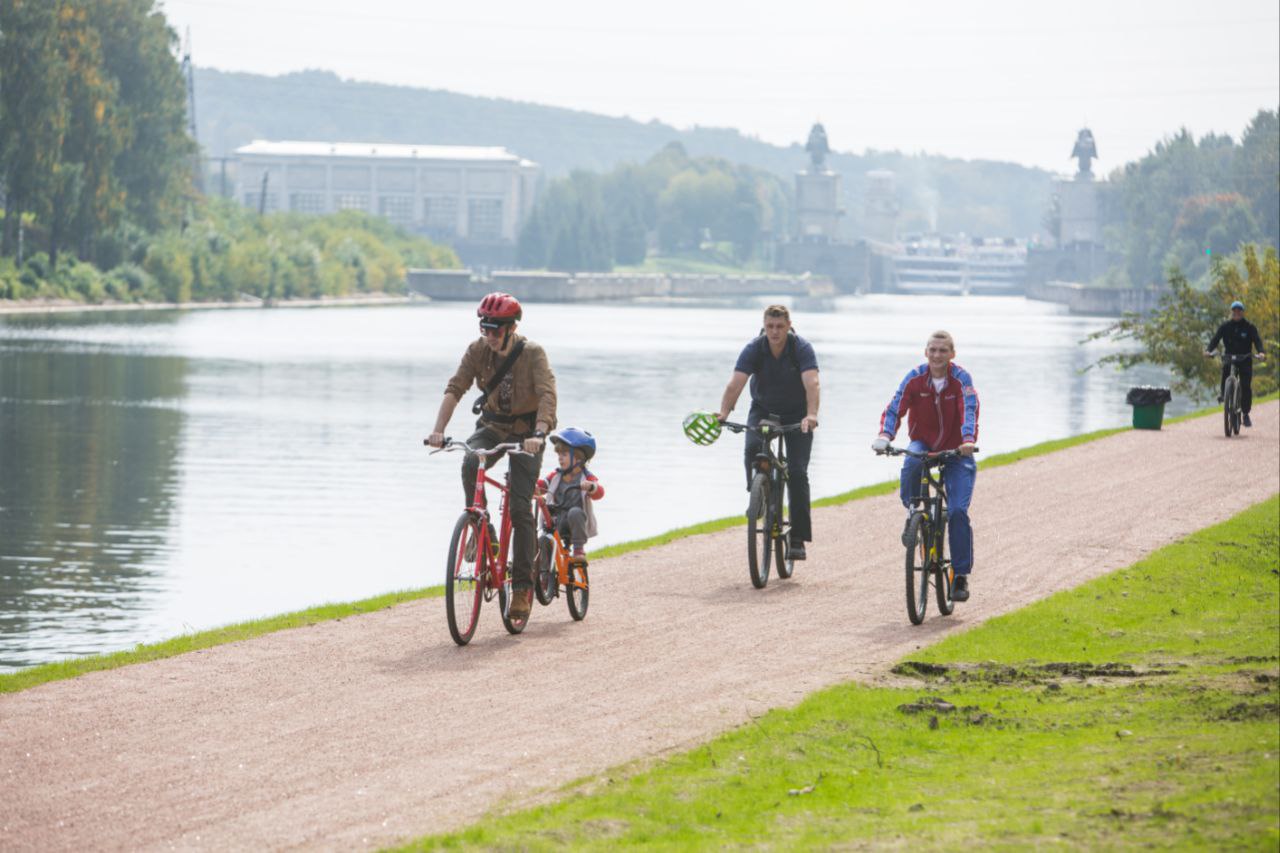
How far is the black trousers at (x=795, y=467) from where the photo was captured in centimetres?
1736

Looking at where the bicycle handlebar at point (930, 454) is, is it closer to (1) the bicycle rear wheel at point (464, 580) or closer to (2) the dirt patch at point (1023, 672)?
(2) the dirt patch at point (1023, 672)

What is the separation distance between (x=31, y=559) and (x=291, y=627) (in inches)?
440

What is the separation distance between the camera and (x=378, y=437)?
46.2 meters

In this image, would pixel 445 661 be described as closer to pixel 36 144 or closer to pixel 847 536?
pixel 847 536

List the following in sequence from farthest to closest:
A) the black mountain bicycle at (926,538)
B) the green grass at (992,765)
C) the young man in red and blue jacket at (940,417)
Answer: the young man in red and blue jacket at (940,417)
the black mountain bicycle at (926,538)
the green grass at (992,765)

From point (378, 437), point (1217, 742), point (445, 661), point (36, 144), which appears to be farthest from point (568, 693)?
point (36, 144)

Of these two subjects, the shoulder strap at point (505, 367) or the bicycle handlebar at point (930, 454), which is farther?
the bicycle handlebar at point (930, 454)

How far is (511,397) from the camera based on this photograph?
14.3 m

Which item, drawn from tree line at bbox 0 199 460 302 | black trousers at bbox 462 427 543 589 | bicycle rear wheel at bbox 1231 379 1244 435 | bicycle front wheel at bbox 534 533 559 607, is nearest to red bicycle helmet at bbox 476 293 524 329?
black trousers at bbox 462 427 543 589

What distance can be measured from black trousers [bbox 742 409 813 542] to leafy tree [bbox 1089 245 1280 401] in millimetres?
27226

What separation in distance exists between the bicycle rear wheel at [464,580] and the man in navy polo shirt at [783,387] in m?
3.69

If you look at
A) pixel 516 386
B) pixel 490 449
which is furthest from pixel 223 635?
pixel 516 386

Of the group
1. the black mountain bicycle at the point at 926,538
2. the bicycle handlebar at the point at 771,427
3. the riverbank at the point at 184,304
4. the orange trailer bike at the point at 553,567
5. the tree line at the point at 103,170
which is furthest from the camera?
the riverbank at the point at 184,304

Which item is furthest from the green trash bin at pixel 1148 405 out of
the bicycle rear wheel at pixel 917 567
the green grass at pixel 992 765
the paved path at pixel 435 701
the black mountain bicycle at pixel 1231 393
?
the green grass at pixel 992 765
